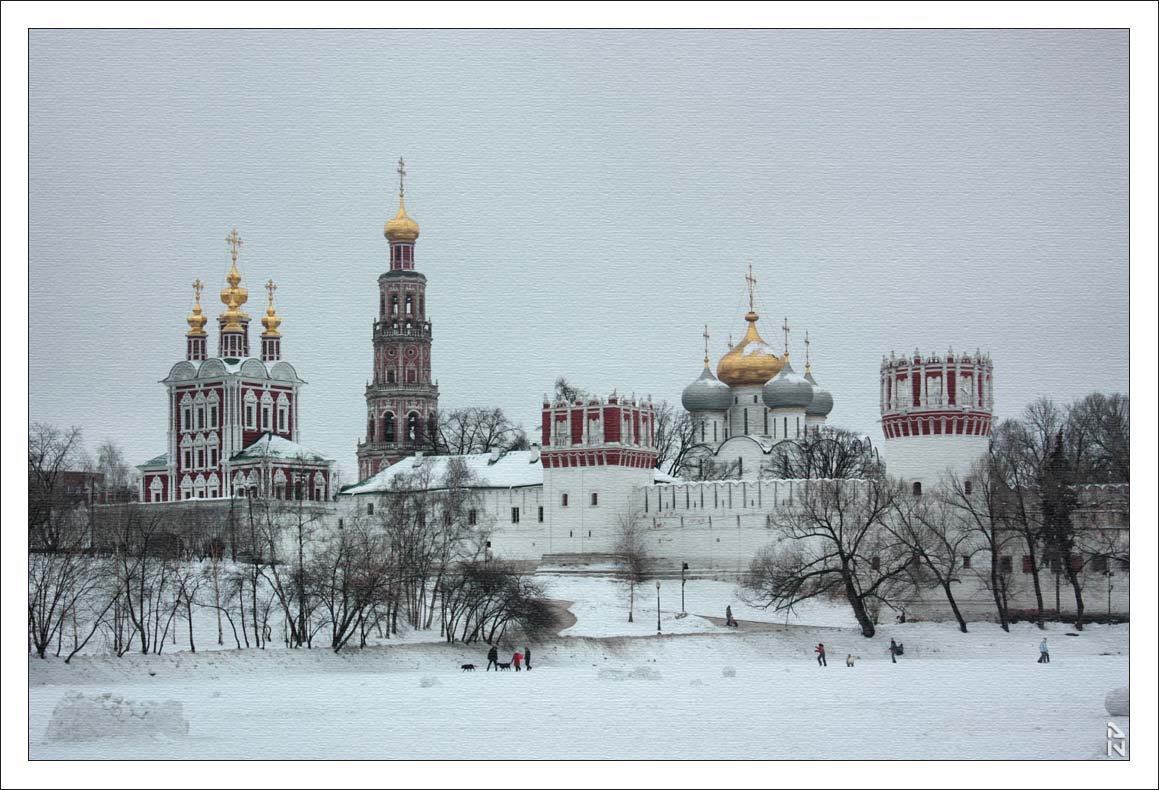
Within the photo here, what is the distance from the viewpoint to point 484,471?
5534 centimetres

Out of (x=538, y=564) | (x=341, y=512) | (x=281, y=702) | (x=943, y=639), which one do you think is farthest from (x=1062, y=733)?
(x=341, y=512)

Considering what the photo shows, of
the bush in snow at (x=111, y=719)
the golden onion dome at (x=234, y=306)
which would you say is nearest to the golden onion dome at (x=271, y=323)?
the golden onion dome at (x=234, y=306)

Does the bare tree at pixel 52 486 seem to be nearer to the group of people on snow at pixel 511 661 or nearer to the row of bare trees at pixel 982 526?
the group of people on snow at pixel 511 661

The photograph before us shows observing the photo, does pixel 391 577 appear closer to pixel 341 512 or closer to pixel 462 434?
pixel 341 512

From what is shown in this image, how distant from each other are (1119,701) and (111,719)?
45.5 feet

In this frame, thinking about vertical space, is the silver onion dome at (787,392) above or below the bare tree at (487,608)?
above

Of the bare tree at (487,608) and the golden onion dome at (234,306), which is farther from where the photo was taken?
the golden onion dome at (234,306)

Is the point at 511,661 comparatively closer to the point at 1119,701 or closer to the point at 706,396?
the point at 1119,701

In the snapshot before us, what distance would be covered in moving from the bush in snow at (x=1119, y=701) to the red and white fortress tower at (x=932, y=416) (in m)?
12.9

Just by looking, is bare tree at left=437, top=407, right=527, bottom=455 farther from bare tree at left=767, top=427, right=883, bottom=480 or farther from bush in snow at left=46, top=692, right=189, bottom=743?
bush in snow at left=46, top=692, right=189, bottom=743

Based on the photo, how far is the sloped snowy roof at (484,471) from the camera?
54.6m

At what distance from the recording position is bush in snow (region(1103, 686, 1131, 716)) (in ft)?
109

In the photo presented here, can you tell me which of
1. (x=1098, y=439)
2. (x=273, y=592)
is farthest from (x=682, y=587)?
(x=273, y=592)

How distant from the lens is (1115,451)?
131 feet
